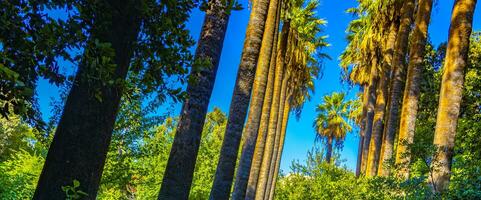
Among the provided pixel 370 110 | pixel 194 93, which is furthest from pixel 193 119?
pixel 370 110

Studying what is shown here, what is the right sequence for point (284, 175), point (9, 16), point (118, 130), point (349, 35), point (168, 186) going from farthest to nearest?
point (284, 175)
point (349, 35)
point (118, 130)
point (168, 186)
point (9, 16)

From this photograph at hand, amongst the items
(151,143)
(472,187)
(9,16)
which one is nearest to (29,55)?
(9,16)

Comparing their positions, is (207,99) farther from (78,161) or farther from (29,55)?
(29,55)

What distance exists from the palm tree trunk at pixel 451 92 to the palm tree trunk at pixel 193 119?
4.82 meters

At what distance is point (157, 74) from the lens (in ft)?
13.1

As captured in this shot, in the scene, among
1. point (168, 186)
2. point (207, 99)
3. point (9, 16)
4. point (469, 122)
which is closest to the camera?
point (9, 16)

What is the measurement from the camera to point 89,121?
3689mm

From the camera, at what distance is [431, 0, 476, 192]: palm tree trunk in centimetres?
880

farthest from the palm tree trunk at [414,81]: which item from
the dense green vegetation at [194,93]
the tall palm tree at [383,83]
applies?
the tall palm tree at [383,83]

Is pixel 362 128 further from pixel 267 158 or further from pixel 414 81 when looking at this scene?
pixel 414 81

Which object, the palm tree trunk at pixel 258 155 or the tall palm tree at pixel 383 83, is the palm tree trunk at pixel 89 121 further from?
the tall palm tree at pixel 383 83

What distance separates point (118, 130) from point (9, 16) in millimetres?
12564

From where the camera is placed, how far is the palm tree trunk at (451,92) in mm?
8797

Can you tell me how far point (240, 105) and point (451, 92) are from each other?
4655 mm
